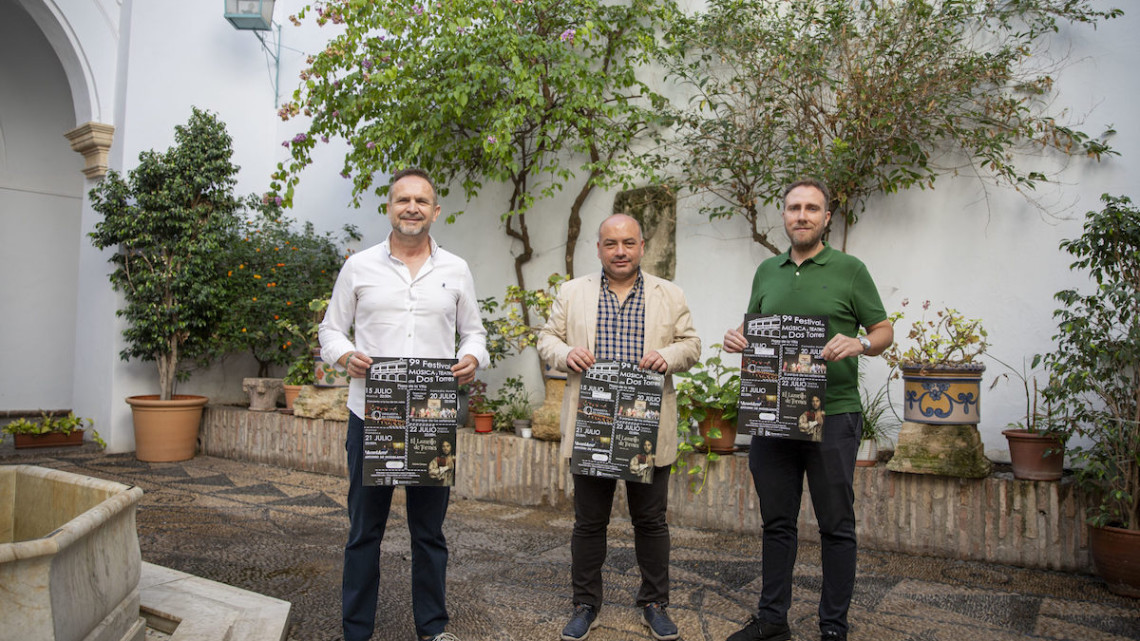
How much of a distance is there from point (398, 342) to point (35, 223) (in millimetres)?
8217

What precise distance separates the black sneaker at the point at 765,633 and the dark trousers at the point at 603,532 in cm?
32

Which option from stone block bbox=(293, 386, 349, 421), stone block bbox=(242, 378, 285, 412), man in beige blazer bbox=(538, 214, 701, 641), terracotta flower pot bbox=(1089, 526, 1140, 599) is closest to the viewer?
man in beige blazer bbox=(538, 214, 701, 641)

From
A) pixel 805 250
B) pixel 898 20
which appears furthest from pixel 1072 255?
pixel 805 250

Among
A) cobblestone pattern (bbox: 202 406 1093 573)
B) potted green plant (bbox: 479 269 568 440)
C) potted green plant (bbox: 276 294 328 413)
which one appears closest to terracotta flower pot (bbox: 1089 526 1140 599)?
cobblestone pattern (bbox: 202 406 1093 573)

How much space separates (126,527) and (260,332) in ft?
15.8

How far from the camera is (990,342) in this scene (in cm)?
470

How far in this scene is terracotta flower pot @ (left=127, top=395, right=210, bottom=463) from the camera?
6.88 m

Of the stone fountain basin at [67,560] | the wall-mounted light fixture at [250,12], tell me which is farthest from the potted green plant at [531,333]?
the wall-mounted light fixture at [250,12]

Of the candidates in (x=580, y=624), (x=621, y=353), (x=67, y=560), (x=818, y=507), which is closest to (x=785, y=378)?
(x=818, y=507)

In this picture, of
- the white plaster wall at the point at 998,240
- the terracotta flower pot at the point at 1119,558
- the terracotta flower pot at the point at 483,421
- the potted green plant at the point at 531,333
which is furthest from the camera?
the terracotta flower pot at the point at 483,421

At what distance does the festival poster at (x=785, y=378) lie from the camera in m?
2.73

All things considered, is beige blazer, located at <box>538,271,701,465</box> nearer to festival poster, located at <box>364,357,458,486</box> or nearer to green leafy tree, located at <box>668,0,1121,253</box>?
festival poster, located at <box>364,357,458,486</box>

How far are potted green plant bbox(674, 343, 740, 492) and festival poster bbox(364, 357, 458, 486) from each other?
2.28 metres

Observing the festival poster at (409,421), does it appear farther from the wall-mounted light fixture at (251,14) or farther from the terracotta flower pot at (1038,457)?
the wall-mounted light fixture at (251,14)
